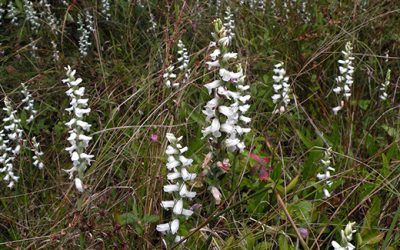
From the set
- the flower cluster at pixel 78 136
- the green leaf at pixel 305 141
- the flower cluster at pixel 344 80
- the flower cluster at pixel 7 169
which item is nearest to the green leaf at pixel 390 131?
the flower cluster at pixel 344 80

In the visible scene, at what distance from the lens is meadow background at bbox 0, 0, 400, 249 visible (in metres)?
2.48

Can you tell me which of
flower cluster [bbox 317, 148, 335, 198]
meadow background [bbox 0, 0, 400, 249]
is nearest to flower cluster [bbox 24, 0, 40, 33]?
meadow background [bbox 0, 0, 400, 249]

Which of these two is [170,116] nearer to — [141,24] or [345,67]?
[345,67]

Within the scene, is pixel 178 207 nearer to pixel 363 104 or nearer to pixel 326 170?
pixel 326 170

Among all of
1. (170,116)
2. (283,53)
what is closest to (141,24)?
(283,53)

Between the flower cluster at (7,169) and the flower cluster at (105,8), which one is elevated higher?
the flower cluster at (105,8)

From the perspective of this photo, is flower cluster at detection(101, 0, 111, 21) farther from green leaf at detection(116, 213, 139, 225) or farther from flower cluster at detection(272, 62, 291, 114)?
green leaf at detection(116, 213, 139, 225)

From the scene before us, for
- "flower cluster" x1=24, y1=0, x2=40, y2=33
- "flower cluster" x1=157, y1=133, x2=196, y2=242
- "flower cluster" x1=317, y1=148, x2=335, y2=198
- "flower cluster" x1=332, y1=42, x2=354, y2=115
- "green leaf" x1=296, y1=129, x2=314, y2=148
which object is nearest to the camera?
"flower cluster" x1=157, y1=133, x2=196, y2=242

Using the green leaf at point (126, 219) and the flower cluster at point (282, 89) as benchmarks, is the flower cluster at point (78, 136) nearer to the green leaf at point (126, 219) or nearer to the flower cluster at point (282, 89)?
the green leaf at point (126, 219)

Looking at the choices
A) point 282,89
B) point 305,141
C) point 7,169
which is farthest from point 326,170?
point 7,169

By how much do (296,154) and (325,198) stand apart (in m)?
0.66

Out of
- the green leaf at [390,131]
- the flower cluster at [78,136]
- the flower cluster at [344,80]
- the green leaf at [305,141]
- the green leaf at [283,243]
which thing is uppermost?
the flower cluster at [78,136]

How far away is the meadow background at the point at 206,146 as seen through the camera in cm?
248

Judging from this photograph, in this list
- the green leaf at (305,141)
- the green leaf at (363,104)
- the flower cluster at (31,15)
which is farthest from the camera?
the flower cluster at (31,15)
